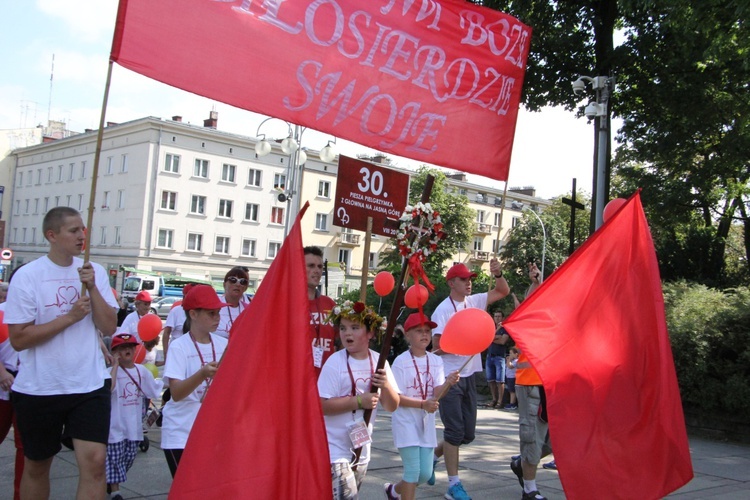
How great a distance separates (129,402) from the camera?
6473 millimetres

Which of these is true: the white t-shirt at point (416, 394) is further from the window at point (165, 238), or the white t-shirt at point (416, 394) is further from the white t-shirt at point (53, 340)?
the window at point (165, 238)

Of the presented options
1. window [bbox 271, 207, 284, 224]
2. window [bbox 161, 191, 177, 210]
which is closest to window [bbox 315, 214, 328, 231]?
window [bbox 271, 207, 284, 224]

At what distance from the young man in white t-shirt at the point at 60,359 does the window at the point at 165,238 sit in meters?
56.7

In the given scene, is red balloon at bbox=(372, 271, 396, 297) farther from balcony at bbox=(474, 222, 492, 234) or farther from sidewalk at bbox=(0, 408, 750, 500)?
balcony at bbox=(474, 222, 492, 234)

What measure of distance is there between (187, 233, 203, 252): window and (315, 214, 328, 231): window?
10306mm

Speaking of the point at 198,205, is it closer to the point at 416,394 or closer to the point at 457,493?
the point at 457,493

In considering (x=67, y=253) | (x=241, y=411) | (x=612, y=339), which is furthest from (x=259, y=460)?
(x=612, y=339)

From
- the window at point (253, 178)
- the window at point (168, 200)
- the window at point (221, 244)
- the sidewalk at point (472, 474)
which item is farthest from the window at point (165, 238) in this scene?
the sidewalk at point (472, 474)

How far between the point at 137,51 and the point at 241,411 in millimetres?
2181

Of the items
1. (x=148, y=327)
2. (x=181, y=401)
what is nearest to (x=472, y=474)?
(x=148, y=327)

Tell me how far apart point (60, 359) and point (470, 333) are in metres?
2.65

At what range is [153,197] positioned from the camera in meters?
58.8

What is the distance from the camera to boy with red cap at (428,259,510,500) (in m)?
6.69

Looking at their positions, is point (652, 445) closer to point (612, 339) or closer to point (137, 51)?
point (612, 339)
